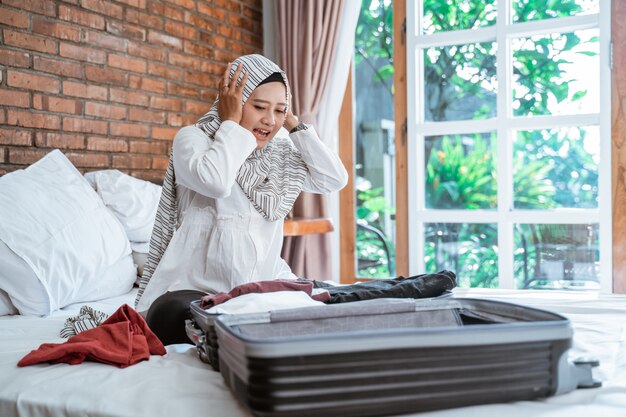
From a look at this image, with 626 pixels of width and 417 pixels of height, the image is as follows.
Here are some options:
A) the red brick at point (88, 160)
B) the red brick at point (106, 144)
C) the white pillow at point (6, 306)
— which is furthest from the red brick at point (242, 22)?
the white pillow at point (6, 306)

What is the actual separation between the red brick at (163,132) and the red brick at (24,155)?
0.67 meters

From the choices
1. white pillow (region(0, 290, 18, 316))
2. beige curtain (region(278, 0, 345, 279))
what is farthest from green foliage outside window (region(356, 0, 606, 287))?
white pillow (region(0, 290, 18, 316))

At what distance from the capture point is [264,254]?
1842mm

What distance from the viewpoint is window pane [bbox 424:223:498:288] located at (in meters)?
3.56

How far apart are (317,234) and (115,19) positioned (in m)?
1.52

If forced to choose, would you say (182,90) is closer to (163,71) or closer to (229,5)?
(163,71)

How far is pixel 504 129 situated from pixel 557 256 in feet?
2.21

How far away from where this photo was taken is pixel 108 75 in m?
2.99

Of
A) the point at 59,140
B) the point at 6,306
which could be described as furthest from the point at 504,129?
the point at 6,306

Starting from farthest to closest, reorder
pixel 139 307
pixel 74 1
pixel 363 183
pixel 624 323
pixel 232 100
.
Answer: pixel 363 183 < pixel 74 1 < pixel 232 100 < pixel 139 307 < pixel 624 323

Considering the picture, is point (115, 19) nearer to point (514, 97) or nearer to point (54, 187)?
point (54, 187)

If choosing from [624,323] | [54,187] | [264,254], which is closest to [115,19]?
[54,187]

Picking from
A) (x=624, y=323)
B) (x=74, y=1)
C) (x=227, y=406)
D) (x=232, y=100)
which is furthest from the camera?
(x=74, y=1)

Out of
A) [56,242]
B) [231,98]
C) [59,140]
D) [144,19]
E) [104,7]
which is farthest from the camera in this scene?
[144,19]
